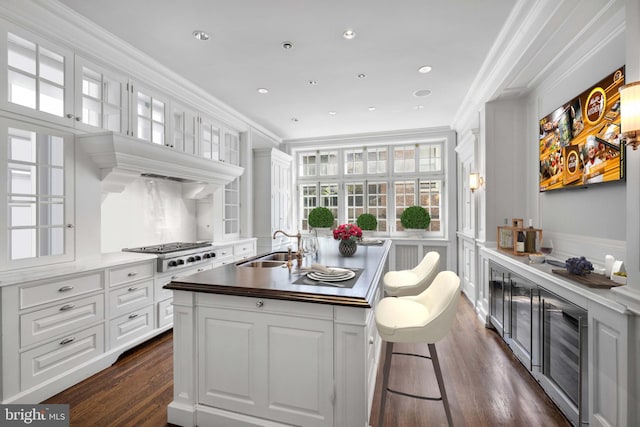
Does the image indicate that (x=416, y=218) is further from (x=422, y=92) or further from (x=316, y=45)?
(x=316, y=45)

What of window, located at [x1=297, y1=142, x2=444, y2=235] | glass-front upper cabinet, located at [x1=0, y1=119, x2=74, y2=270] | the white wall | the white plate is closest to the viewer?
the white plate

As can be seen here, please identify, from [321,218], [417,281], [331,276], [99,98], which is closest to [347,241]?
[417,281]

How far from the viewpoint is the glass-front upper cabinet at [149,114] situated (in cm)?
305

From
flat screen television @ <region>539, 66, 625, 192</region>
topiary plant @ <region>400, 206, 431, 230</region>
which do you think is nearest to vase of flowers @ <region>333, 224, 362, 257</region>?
flat screen television @ <region>539, 66, 625, 192</region>

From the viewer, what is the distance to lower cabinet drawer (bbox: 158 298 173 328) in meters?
3.11

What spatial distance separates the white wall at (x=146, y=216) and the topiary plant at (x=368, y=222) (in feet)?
10.5

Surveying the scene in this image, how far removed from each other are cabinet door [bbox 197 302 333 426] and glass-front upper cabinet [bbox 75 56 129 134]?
217 cm

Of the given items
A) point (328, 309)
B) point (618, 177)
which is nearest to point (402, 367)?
point (328, 309)

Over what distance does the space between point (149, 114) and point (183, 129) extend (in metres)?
0.48

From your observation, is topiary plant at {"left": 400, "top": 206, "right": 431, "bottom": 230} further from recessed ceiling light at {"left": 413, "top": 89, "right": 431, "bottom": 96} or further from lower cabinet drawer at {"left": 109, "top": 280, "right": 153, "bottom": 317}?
lower cabinet drawer at {"left": 109, "top": 280, "right": 153, "bottom": 317}

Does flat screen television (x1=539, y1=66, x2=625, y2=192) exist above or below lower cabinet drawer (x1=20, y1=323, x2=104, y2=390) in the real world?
above

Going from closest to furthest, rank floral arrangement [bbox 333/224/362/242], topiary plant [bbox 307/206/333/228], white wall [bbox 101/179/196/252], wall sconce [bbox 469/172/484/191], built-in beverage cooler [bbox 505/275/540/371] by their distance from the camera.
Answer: built-in beverage cooler [bbox 505/275/540/371] < floral arrangement [bbox 333/224/362/242] < white wall [bbox 101/179/196/252] < wall sconce [bbox 469/172/484/191] < topiary plant [bbox 307/206/333/228]

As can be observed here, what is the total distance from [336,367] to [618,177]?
7.01 ft

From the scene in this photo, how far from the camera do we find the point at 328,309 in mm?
1524
